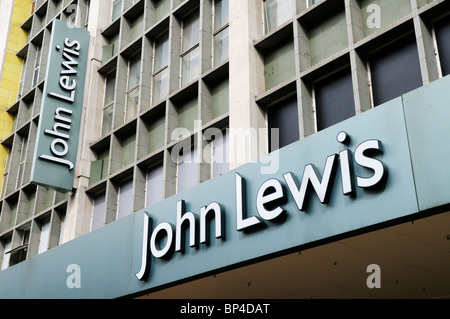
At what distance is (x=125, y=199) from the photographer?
21.0 m

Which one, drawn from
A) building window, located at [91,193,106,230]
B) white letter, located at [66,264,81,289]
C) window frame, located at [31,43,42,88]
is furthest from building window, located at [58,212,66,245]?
window frame, located at [31,43,42,88]

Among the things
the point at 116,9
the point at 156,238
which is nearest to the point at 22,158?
the point at 116,9

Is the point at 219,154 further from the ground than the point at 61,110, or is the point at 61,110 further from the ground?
the point at 61,110

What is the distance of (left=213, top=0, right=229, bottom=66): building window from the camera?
19156mm

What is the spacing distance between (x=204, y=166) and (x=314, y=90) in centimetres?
428

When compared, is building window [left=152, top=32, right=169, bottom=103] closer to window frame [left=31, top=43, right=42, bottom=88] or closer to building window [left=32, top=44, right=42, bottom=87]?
window frame [left=31, top=43, right=42, bottom=88]

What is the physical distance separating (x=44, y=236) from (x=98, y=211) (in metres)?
4.09

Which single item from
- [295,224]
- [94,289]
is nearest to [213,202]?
[295,224]

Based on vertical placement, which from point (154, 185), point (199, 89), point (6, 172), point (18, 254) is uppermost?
point (6, 172)

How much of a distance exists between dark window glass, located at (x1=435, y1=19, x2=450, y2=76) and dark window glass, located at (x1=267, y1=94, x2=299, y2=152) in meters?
4.24

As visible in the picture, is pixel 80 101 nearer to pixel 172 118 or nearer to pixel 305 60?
pixel 172 118

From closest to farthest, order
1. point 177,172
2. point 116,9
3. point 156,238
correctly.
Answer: point 156,238 < point 177,172 < point 116,9

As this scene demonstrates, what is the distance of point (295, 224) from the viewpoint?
11781 mm

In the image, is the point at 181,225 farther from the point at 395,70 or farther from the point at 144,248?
the point at 395,70
